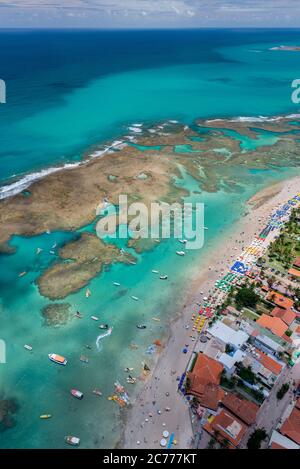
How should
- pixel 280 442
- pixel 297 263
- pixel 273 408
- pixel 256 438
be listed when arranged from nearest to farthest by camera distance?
pixel 280 442
pixel 256 438
pixel 273 408
pixel 297 263

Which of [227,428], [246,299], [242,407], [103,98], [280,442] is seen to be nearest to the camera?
[280,442]

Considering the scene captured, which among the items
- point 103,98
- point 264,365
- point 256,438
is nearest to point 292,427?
point 256,438

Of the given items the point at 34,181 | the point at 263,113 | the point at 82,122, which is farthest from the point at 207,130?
the point at 34,181

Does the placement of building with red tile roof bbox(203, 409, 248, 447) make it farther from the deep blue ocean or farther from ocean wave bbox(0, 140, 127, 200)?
the deep blue ocean

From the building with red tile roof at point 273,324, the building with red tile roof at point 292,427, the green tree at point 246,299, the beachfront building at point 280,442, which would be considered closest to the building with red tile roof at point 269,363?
the building with red tile roof at point 273,324

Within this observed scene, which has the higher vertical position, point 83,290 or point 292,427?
point 83,290

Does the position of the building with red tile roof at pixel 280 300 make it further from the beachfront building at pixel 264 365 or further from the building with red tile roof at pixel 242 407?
the building with red tile roof at pixel 242 407

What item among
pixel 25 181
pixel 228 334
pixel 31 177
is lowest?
pixel 228 334

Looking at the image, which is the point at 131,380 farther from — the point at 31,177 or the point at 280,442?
the point at 31,177

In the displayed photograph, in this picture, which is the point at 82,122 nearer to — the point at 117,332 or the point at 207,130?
the point at 207,130
